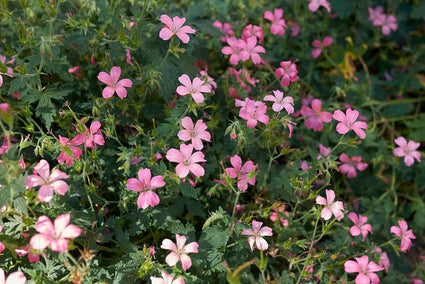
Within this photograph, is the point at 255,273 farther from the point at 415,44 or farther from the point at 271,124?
the point at 415,44

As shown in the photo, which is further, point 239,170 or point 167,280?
point 239,170

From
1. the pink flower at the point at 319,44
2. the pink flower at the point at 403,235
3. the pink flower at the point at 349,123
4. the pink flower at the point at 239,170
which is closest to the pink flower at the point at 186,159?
the pink flower at the point at 239,170

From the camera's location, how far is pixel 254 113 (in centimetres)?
173

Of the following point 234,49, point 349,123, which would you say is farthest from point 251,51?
point 349,123

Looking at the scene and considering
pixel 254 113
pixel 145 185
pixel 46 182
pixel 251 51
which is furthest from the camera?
pixel 251 51

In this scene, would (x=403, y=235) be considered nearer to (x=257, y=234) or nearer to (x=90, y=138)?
(x=257, y=234)

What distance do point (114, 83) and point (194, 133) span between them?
0.43m

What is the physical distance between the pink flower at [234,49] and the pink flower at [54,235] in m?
1.19

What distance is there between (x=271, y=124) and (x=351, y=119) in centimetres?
36

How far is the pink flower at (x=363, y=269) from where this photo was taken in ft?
5.12

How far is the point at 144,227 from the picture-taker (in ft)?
5.44

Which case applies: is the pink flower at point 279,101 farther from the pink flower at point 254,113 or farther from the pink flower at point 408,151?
the pink flower at point 408,151

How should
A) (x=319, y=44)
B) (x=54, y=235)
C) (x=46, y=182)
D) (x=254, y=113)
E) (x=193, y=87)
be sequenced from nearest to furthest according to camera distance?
1. (x=54, y=235)
2. (x=46, y=182)
3. (x=193, y=87)
4. (x=254, y=113)
5. (x=319, y=44)

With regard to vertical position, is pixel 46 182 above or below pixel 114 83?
below
